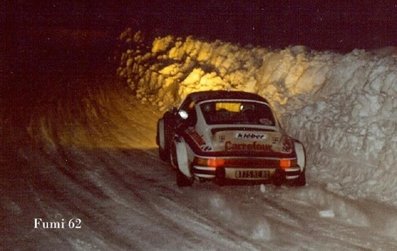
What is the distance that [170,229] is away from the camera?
8211 millimetres

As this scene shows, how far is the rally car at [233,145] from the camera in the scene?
1004cm

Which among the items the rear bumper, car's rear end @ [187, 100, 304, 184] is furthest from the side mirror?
the rear bumper

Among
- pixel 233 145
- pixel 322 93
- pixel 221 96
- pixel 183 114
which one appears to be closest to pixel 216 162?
pixel 233 145

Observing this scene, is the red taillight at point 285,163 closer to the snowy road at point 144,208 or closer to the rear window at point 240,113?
the snowy road at point 144,208

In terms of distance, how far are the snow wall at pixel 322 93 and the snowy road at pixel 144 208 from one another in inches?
32.5

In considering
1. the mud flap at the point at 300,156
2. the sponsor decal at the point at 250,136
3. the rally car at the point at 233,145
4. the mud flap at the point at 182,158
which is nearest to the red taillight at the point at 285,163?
the rally car at the point at 233,145

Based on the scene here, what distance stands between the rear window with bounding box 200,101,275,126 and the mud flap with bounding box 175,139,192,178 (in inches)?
25.7

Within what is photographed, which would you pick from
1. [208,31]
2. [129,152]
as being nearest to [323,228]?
Result: [129,152]

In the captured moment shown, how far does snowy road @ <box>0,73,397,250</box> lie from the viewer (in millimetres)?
7823

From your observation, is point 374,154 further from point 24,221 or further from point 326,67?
point 24,221

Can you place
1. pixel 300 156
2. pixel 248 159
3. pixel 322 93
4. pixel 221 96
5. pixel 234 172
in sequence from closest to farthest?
pixel 234 172 → pixel 248 159 → pixel 300 156 → pixel 221 96 → pixel 322 93

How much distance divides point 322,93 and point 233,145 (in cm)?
460

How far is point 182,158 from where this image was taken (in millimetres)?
10461

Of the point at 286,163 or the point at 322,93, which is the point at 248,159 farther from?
the point at 322,93
